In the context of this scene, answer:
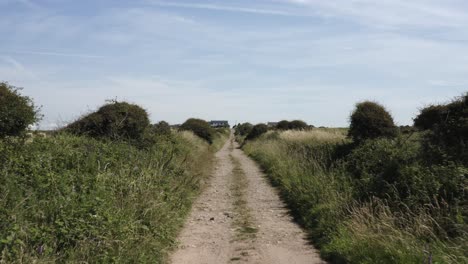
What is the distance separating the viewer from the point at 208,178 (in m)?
21.0

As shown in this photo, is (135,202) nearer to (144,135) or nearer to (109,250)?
(109,250)

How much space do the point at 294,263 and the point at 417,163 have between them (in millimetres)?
4021

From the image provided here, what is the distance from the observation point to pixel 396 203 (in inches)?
368

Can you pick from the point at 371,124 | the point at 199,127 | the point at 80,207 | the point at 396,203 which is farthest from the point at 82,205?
the point at 199,127

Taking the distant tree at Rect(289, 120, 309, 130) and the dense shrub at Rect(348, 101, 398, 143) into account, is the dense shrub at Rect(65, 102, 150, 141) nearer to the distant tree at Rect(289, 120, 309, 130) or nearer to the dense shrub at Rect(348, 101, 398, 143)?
the dense shrub at Rect(348, 101, 398, 143)

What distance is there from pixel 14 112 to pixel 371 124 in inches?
472

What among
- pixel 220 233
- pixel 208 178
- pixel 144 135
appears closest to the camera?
Answer: pixel 220 233

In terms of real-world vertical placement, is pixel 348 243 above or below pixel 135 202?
below

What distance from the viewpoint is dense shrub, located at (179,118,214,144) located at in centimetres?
4869

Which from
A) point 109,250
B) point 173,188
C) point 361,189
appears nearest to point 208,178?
point 173,188

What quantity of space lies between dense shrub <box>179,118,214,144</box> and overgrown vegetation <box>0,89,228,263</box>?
1419 inches

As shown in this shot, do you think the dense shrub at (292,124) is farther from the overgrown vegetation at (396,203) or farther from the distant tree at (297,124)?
the overgrown vegetation at (396,203)

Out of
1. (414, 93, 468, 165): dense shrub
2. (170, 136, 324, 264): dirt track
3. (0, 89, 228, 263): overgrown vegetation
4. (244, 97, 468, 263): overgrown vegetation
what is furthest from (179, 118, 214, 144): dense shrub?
(414, 93, 468, 165): dense shrub

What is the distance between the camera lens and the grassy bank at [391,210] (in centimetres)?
709
